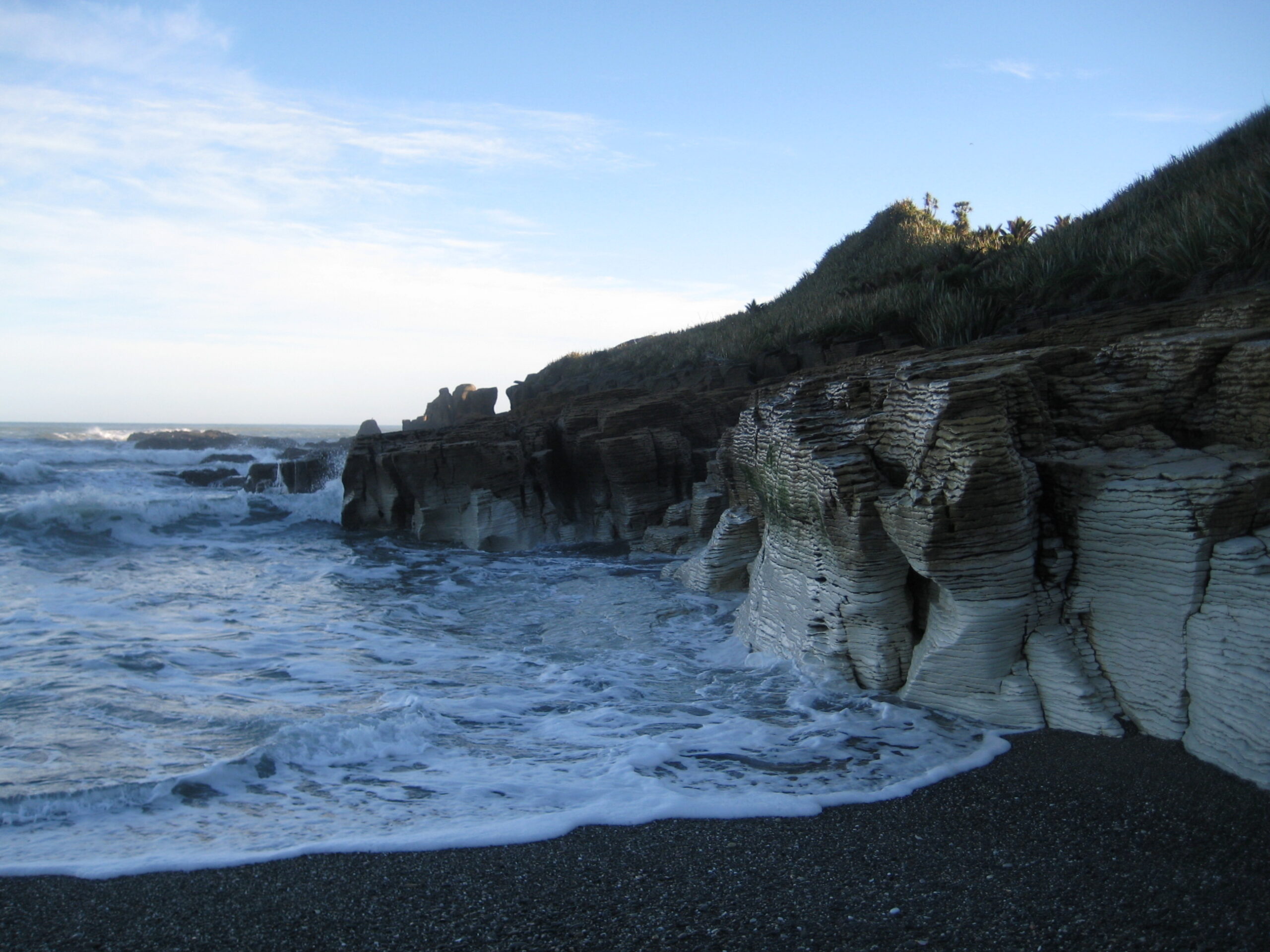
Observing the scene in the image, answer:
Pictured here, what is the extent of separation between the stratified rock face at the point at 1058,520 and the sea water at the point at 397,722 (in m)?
0.48

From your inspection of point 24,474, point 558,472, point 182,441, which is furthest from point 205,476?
point 182,441

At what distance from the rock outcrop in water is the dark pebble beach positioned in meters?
0.69

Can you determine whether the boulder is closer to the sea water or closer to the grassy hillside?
the grassy hillside

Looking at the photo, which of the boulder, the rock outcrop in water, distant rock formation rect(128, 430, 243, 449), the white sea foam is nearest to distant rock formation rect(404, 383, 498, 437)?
the boulder

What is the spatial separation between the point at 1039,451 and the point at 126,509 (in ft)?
55.7

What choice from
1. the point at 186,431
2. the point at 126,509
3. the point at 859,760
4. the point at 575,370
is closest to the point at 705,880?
the point at 859,760

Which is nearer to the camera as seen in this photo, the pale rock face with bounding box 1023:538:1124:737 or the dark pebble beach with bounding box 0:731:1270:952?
the dark pebble beach with bounding box 0:731:1270:952

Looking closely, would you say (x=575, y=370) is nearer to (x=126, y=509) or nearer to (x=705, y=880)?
(x=126, y=509)

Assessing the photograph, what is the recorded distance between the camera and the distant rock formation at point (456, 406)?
3073 cm

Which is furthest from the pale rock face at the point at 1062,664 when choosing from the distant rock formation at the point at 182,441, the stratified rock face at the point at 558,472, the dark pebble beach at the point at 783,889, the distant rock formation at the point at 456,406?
the distant rock formation at the point at 182,441

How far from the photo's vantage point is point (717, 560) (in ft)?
31.0

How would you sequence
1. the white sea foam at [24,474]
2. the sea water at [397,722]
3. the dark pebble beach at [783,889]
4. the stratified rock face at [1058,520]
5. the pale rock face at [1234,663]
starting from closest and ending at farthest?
the dark pebble beach at [783,889] < the pale rock face at [1234,663] < the sea water at [397,722] < the stratified rock face at [1058,520] < the white sea foam at [24,474]

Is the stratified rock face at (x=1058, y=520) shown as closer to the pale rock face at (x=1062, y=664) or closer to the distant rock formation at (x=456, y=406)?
the pale rock face at (x=1062, y=664)

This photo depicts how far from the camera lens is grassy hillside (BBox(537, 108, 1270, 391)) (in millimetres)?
8555
